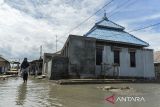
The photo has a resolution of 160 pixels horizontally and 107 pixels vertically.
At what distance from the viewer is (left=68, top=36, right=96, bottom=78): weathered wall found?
23234 mm

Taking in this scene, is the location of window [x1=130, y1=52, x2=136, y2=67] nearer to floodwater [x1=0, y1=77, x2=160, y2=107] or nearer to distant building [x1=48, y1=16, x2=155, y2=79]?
distant building [x1=48, y1=16, x2=155, y2=79]

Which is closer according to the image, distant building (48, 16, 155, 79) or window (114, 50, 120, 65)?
distant building (48, 16, 155, 79)

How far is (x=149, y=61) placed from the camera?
27.8 meters

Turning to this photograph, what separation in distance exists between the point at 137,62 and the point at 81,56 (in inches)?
290

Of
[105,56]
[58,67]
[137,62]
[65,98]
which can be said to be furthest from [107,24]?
[65,98]

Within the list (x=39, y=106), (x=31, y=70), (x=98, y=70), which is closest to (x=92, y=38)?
(x=98, y=70)

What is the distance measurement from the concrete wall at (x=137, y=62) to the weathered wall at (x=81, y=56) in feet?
6.38

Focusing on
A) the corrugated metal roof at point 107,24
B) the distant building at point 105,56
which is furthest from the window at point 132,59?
the corrugated metal roof at point 107,24

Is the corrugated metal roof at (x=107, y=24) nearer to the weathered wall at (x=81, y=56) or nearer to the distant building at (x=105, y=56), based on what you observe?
the distant building at (x=105, y=56)

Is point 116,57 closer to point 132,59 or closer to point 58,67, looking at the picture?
point 132,59

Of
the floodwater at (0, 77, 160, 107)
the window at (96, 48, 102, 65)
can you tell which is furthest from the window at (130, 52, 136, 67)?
the floodwater at (0, 77, 160, 107)

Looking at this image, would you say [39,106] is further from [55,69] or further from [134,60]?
[134,60]

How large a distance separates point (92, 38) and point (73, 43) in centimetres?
227

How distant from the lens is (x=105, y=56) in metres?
25.4
